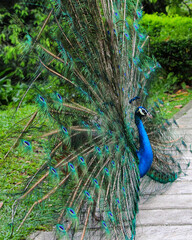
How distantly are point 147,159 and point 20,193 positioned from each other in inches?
48.7

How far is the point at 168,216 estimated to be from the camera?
3.09 m

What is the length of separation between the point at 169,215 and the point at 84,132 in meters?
1.13

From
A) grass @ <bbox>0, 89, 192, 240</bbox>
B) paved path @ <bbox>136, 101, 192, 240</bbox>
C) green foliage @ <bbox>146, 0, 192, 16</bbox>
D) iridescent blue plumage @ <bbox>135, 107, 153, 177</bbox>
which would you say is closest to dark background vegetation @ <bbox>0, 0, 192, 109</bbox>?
green foliage @ <bbox>146, 0, 192, 16</bbox>

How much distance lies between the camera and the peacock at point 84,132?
7.77 ft

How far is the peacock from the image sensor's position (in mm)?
2369

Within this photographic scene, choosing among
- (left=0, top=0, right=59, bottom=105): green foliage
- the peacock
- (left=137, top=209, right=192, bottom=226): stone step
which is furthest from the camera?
(left=0, top=0, right=59, bottom=105): green foliage

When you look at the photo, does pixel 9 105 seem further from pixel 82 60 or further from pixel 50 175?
pixel 50 175

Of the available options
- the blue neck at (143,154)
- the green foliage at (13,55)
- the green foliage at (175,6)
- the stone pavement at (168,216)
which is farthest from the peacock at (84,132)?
the green foliage at (13,55)

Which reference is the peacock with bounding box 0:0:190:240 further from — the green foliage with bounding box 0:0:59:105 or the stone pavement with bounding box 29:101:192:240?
the green foliage with bounding box 0:0:59:105

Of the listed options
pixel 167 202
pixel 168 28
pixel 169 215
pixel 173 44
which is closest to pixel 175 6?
pixel 173 44

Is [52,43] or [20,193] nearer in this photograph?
[20,193]

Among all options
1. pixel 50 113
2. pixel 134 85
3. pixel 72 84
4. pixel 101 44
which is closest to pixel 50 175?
pixel 50 113

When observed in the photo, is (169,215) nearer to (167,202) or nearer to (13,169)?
(167,202)

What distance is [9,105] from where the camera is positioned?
7.41m
